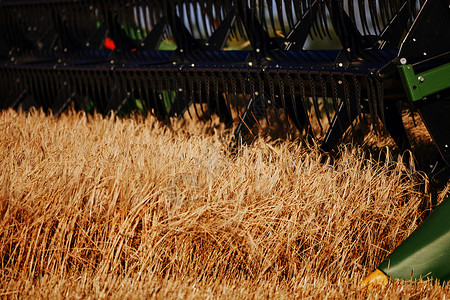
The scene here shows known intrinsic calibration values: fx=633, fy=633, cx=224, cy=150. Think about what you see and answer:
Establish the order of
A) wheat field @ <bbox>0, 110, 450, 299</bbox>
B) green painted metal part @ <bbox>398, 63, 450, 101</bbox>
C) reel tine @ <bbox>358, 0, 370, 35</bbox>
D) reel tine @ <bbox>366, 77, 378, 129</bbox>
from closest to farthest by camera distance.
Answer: wheat field @ <bbox>0, 110, 450, 299</bbox>, green painted metal part @ <bbox>398, 63, 450, 101</bbox>, reel tine @ <bbox>366, 77, 378, 129</bbox>, reel tine @ <bbox>358, 0, 370, 35</bbox>

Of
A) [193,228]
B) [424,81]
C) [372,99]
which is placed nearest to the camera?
[193,228]

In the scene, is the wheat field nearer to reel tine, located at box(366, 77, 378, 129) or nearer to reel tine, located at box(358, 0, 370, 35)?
reel tine, located at box(366, 77, 378, 129)

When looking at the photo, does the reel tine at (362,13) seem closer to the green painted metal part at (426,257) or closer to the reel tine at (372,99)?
the reel tine at (372,99)

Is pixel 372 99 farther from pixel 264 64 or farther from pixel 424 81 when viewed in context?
pixel 264 64

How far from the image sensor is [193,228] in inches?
96.9

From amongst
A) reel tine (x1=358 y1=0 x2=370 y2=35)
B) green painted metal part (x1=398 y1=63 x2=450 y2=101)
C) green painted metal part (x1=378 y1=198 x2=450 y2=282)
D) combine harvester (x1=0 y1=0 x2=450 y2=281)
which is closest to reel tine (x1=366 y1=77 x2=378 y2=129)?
combine harvester (x1=0 y1=0 x2=450 y2=281)

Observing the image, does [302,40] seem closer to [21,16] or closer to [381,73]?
[381,73]

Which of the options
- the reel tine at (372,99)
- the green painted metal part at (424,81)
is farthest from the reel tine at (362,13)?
the green painted metal part at (424,81)

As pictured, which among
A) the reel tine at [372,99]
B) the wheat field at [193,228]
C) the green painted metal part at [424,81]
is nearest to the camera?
the wheat field at [193,228]

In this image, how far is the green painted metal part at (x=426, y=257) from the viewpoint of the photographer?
2312 millimetres

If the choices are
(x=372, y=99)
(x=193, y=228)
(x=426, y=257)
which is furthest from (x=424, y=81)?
(x=193, y=228)

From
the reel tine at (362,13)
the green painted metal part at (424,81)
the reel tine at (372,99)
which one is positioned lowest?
the reel tine at (372,99)

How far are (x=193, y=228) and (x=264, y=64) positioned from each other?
1.55m

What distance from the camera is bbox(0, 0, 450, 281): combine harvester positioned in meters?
2.83
